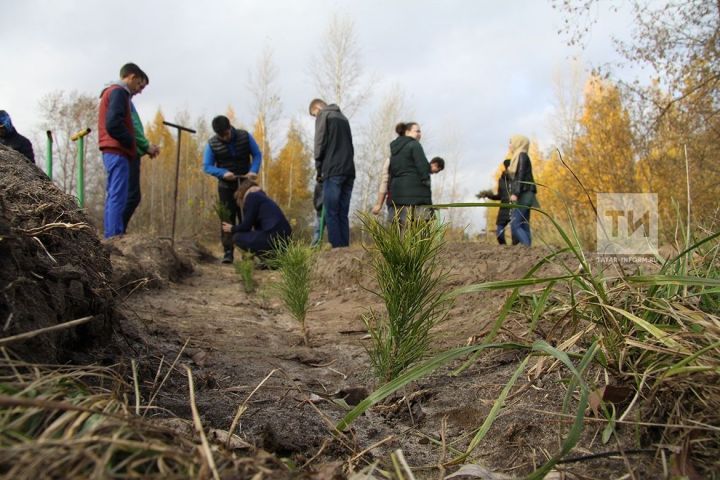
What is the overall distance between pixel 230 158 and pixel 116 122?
6.88 ft

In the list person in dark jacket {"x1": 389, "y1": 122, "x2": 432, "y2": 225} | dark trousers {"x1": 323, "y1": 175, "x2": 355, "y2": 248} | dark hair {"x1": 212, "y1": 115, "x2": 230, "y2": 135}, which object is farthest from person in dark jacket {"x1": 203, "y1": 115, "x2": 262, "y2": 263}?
person in dark jacket {"x1": 389, "y1": 122, "x2": 432, "y2": 225}

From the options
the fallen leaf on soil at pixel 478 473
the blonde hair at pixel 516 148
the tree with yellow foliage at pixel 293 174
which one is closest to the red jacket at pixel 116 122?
the blonde hair at pixel 516 148

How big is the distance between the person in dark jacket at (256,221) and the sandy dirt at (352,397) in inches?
132

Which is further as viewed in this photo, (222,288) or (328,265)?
(328,265)

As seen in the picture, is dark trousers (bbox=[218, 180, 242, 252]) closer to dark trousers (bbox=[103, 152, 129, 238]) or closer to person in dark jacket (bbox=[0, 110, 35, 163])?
dark trousers (bbox=[103, 152, 129, 238])

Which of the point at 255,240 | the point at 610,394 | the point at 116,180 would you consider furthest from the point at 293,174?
the point at 610,394

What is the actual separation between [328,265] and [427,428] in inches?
166

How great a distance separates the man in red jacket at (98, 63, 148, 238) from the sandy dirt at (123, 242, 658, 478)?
2607mm

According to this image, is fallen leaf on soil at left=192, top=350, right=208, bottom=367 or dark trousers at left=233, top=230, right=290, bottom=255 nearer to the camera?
fallen leaf on soil at left=192, top=350, right=208, bottom=367

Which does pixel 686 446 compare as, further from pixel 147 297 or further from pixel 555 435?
pixel 147 297

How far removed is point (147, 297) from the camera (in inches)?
147

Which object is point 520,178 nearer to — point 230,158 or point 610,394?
point 230,158

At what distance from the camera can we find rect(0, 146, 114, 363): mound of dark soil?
109 centimetres

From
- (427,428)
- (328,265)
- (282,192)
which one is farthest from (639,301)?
(282,192)
